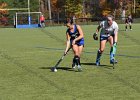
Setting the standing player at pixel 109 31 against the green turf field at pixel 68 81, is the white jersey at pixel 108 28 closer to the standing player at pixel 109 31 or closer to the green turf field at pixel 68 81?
the standing player at pixel 109 31

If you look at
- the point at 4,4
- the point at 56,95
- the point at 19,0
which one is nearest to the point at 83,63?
the point at 56,95

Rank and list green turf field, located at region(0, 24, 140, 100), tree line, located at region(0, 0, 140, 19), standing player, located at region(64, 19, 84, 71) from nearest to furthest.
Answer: green turf field, located at region(0, 24, 140, 100) → standing player, located at region(64, 19, 84, 71) → tree line, located at region(0, 0, 140, 19)

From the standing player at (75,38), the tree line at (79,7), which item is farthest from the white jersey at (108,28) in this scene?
the tree line at (79,7)

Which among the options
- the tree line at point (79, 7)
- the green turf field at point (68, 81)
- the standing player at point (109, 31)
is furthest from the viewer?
the tree line at point (79, 7)

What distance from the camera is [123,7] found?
92.2 m

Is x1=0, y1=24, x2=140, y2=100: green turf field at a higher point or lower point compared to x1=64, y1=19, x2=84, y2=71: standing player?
lower

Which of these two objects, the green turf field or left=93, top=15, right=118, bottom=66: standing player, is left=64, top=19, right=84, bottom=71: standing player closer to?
the green turf field

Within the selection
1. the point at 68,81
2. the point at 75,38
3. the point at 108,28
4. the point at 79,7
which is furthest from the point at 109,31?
the point at 79,7

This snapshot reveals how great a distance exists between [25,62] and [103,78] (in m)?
5.68

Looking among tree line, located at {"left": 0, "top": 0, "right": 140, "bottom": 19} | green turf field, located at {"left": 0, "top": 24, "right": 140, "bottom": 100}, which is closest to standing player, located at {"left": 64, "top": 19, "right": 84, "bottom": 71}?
green turf field, located at {"left": 0, "top": 24, "right": 140, "bottom": 100}

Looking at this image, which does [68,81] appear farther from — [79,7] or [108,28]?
[79,7]

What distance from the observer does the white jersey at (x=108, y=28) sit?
1608cm

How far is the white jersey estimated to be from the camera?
633 inches

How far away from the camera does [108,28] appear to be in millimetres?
16203
